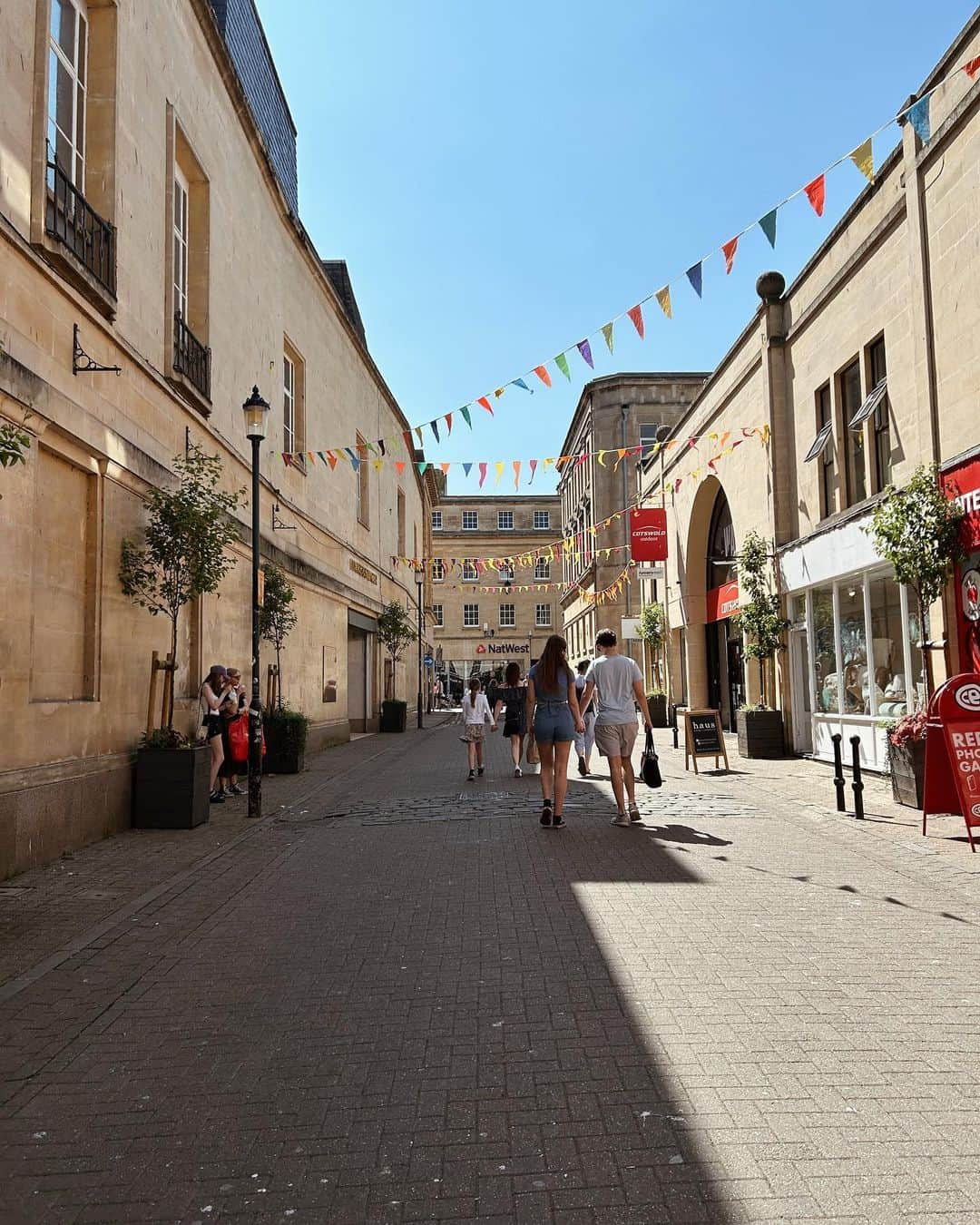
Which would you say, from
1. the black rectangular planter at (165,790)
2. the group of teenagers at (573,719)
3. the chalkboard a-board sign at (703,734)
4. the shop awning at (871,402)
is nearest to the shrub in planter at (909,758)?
the group of teenagers at (573,719)

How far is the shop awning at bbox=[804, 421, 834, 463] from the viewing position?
15508 millimetres

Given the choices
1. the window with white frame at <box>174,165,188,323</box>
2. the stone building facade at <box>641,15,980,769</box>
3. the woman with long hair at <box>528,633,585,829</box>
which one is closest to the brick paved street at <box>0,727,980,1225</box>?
the woman with long hair at <box>528,633,585,829</box>

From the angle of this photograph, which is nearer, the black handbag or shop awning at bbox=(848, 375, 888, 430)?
the black handbag

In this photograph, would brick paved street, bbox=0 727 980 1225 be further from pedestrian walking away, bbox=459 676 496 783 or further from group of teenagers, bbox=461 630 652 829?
pedestrian walking away, bbox=459 676 496 783

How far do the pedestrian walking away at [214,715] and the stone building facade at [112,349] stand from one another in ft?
2.37

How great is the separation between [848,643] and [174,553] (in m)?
9.73

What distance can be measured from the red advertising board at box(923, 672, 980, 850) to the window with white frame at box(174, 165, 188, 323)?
10.7m

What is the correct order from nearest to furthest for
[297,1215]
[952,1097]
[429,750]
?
[297,1215]
[952,1097]
[429,750]

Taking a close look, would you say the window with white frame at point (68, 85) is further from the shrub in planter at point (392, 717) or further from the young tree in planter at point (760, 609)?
the shrub in planter at point (392, 717)

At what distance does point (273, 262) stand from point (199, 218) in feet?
14.5

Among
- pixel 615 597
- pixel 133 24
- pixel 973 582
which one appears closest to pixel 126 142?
pixel 133 24

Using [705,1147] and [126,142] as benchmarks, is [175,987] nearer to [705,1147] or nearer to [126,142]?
[705,1147]

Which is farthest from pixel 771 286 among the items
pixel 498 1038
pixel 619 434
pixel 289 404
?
pixel 619 434

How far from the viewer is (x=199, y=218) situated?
48.0 feet
